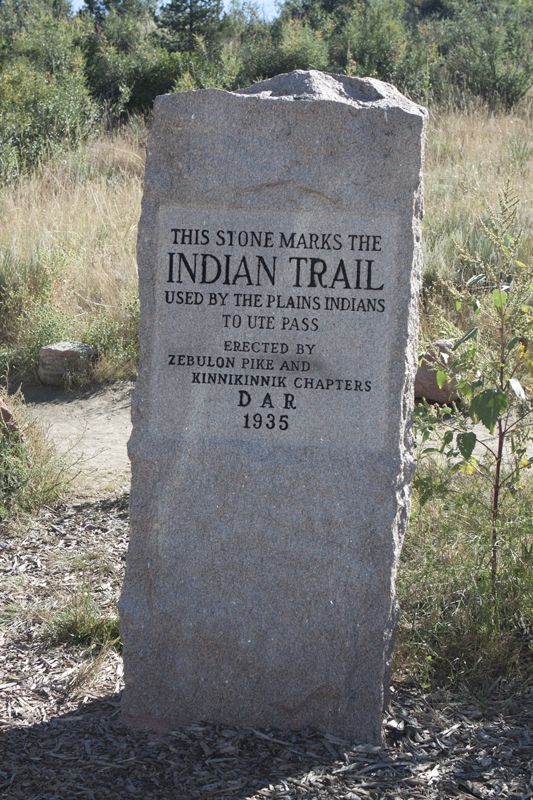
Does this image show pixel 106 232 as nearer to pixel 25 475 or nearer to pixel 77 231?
pixel 77 231

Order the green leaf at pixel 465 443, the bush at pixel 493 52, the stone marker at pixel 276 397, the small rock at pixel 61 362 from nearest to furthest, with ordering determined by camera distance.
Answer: the stone marker at pixel 276 397
the green leaf at pixel 465 443
the small rock at pixel 61 362
the bush at pixel 493 52

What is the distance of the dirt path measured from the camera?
4.84m

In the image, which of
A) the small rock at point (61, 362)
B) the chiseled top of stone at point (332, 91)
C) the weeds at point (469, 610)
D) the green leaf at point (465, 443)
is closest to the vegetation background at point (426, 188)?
the weeds at point (469, 610)

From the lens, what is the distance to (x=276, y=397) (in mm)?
2402

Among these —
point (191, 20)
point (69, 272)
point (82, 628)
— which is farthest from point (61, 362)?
point (191, 20)

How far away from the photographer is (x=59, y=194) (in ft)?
31.1

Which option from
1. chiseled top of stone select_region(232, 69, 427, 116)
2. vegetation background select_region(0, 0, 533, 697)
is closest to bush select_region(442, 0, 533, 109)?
vegetation background select_region(0, 0, 533, 697)

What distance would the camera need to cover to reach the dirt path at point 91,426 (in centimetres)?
484

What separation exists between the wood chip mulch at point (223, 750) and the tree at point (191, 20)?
1967 centimetres

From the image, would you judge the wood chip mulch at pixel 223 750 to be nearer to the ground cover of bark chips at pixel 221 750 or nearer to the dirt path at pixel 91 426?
the ground cover of bark chips at pixel 221 750

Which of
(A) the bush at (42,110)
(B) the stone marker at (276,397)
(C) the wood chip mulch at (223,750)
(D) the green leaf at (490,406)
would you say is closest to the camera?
(C) the wood chip mulch at (223,750)

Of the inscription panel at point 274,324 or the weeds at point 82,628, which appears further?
the weeds at point 82,628

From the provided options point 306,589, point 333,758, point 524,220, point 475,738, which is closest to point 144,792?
point 333,758

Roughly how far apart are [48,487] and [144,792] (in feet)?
7.65
